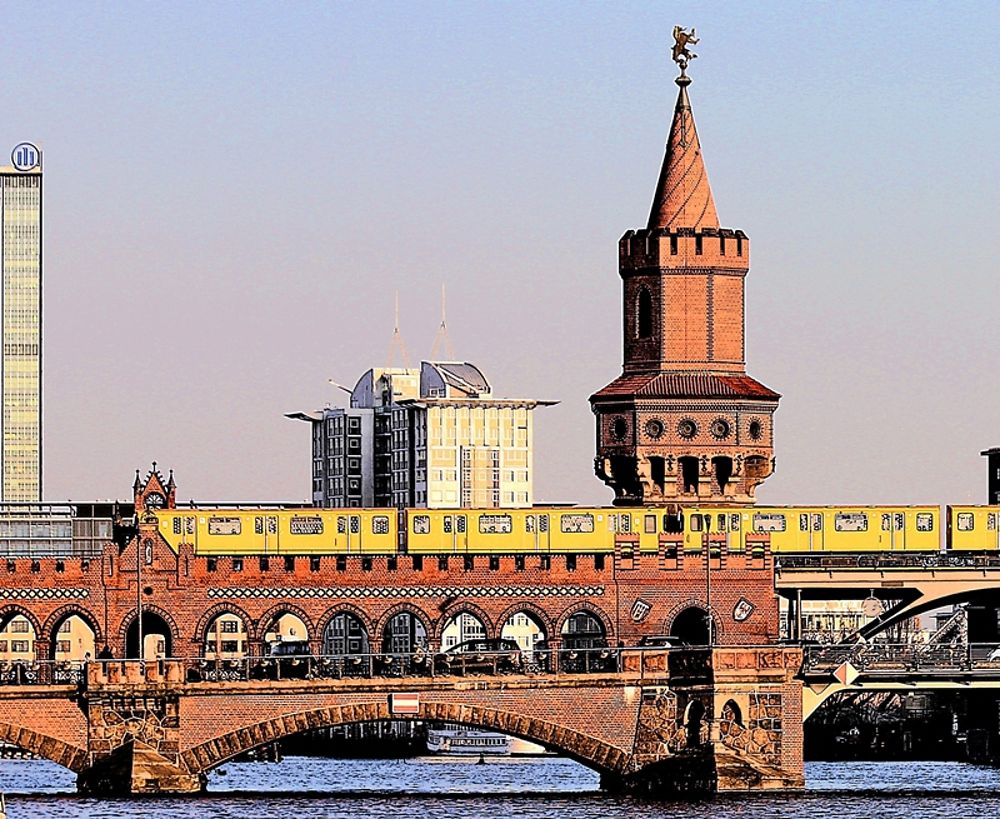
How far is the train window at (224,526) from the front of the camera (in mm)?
144625

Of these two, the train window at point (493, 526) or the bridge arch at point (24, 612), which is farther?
the train window at point (493, 526)

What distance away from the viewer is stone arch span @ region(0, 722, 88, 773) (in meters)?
126

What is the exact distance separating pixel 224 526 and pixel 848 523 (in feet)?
90.2

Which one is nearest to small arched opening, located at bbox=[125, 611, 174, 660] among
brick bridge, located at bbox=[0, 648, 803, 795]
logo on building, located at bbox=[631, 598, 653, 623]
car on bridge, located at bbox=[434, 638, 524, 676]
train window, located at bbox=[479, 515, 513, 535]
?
brick bridge, located at bbox=[0, 648, 803, 795]

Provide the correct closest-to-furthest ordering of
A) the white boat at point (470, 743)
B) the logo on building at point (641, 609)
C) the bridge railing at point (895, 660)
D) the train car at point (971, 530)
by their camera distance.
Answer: the bridge railing at point (895, 660), the logo on building at point (641, 609), the train car at point (971, 530), the white boat at point (470, 743)

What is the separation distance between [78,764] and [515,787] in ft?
79.5

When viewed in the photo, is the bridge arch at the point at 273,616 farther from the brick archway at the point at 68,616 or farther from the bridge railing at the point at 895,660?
the bridge railing at the point at 895,660

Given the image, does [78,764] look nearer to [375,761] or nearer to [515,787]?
[515,787]

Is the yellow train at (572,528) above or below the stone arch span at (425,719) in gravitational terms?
above

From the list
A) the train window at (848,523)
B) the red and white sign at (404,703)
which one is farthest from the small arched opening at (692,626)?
the red and white sign at (404,703)

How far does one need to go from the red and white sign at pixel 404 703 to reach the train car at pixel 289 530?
1852cm

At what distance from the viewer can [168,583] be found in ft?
451

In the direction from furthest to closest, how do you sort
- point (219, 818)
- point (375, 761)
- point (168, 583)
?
point (375, 761) → point (168, 583) → point (219, 818)

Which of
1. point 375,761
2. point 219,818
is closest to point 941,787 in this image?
point 219,818
